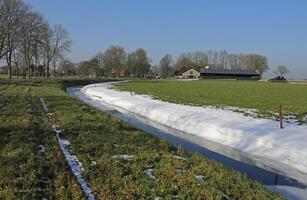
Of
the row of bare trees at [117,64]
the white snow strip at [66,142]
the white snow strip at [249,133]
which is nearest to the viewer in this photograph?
the white snow strip at [66,142]

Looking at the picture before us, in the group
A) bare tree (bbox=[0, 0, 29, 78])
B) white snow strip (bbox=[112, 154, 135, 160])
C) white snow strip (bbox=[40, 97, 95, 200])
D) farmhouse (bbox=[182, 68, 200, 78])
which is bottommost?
farmhouse (bbox=[182, 68, 200, 78])

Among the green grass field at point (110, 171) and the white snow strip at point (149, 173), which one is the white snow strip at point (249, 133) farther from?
the white snow strip at point (149, 173)

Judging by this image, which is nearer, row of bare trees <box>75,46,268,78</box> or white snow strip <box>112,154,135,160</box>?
white snow strip <box>112,154,135,160</box>

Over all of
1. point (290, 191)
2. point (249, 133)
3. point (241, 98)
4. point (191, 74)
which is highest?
point (249, 133)

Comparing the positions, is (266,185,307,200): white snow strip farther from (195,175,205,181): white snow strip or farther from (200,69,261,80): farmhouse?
(200,69,261,80): farmhouse

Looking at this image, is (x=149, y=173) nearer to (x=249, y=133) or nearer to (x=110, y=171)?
(x=110, y=171)

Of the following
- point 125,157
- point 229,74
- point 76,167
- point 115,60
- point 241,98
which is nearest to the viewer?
point 76,167

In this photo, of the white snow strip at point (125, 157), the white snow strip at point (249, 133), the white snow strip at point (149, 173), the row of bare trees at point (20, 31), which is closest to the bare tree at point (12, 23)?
the row of bare trees at point (20, 31)

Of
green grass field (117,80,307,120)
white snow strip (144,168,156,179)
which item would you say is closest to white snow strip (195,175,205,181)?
white snow strip (144,168,156,179)

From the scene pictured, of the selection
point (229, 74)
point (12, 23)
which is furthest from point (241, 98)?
point (229, 74)

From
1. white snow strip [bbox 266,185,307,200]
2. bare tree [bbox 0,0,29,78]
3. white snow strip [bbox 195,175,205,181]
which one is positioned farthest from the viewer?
bare tree [bbox 0,0,29,78]

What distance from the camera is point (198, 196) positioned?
6.96 m

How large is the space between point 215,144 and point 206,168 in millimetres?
5566

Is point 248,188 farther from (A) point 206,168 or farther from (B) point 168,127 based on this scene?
(B) point 168,127
